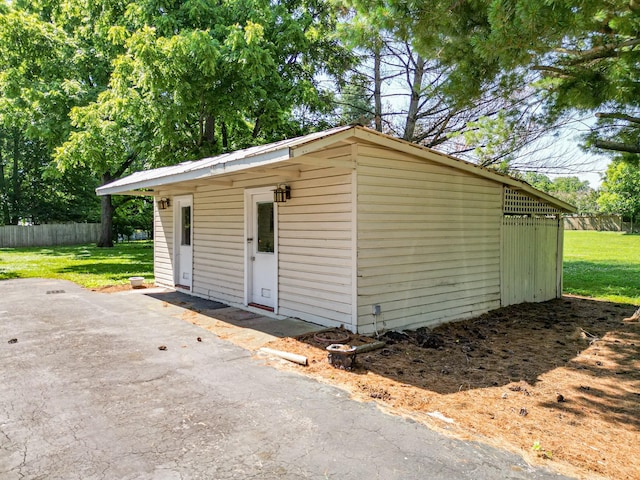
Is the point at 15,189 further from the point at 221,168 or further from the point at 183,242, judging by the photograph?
the point at 221,168

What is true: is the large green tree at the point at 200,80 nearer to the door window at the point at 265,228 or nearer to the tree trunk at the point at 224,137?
the tree trunk at the point at 224,137

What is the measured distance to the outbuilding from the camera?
559 centimetres

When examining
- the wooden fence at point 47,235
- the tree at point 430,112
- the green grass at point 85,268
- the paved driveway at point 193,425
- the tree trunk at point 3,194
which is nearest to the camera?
the paved driveway at point 193,425

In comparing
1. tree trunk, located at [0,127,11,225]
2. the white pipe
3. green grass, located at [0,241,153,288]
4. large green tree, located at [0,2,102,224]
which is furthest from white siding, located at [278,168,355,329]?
tree trunk, located at [0,127,11,225]

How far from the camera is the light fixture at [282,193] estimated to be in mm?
6500

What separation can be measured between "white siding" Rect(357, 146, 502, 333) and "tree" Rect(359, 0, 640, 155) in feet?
5.04

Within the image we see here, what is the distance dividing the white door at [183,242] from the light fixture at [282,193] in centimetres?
351

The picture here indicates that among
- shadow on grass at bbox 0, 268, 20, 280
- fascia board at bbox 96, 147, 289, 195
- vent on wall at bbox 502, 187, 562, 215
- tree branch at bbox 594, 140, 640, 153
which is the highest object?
tree branch at bbox 594, 140, 640, 153

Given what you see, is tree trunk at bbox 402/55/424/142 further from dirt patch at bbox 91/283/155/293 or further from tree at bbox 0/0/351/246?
dirt patch at bbox 91/283/155/293

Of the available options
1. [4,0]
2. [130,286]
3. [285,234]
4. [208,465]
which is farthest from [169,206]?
[4,0]

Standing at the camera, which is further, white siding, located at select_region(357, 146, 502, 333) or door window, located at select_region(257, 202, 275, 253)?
door window, located at select_region(257, 202, 275, 253)

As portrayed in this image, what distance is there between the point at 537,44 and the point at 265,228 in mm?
4639

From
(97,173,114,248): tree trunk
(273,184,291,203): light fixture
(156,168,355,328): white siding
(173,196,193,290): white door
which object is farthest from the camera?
(97,173,114,248): tree trunk

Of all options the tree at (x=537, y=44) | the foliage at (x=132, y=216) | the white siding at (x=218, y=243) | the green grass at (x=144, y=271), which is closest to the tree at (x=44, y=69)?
the green grass at (x=144, y=271)
